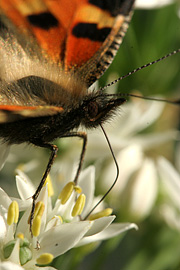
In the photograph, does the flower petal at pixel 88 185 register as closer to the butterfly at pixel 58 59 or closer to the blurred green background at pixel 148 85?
the butterfly at pixel 58 59

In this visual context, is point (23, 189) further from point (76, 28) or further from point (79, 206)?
point (76, 28)

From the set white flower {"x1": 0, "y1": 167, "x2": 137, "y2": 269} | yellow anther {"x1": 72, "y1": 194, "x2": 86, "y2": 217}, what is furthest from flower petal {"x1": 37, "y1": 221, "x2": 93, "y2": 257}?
yellow anther {"x1": 72, "y1": 194, "x2": 86, "y2": 217}

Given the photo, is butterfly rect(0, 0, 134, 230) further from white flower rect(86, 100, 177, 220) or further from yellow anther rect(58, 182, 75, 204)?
white flower rect(86, 100, 177, 220)

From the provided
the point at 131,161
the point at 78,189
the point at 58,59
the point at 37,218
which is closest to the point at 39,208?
the point at 37,218

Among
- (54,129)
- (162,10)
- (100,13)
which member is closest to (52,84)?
(54,129)

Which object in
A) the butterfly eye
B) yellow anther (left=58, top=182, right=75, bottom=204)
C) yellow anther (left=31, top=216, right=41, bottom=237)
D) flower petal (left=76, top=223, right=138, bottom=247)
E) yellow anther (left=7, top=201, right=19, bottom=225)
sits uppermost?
the butterfly eye
